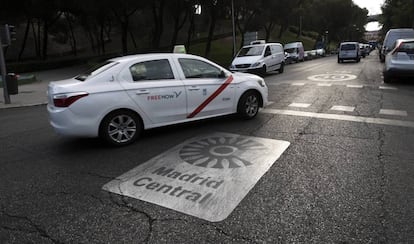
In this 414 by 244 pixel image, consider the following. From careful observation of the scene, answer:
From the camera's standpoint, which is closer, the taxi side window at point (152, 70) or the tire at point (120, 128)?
the tire at point (120, 128)

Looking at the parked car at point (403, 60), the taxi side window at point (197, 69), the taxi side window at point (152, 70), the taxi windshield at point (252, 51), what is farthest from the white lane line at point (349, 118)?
the taxi windshield at point (252, 51)

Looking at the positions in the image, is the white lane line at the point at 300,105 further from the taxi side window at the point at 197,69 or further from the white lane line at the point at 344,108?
the taxi side window at the point at 197,69

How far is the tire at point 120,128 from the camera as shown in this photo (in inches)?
229

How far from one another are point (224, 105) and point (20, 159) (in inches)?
146

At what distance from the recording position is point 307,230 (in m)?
3.23

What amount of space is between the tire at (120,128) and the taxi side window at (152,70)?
0.66m


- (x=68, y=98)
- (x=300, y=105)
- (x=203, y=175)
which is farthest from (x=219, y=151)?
(x=300, y=105)

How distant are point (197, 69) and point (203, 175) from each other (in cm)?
285

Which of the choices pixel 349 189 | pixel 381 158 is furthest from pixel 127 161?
pixel 381 158

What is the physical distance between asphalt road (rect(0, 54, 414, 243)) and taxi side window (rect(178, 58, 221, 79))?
1013mm

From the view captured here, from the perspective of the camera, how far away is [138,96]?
6016 mm

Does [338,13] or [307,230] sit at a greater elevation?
[338,13]

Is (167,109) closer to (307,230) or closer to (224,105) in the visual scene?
(224,105)

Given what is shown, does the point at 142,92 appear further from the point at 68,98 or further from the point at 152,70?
the point at 68,98
